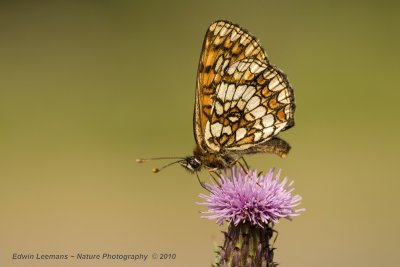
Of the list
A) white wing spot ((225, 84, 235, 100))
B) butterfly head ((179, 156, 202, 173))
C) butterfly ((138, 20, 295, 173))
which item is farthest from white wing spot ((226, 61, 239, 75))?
butterfly head ((179, 156, 202, 173))

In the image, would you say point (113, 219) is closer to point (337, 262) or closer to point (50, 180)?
point (50, 180)

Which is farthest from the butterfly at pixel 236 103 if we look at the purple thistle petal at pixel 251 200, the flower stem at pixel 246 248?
the flower stem at pixel 246 248

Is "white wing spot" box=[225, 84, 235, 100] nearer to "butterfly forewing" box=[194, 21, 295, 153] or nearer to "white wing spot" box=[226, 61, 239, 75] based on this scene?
"butterfly forewing" box=[194, 21, 295, 153]

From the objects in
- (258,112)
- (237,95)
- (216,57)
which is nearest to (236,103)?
(237,95)

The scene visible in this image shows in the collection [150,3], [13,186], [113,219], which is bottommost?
[113,219]

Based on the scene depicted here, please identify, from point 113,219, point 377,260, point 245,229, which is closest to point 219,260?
point 245,229
